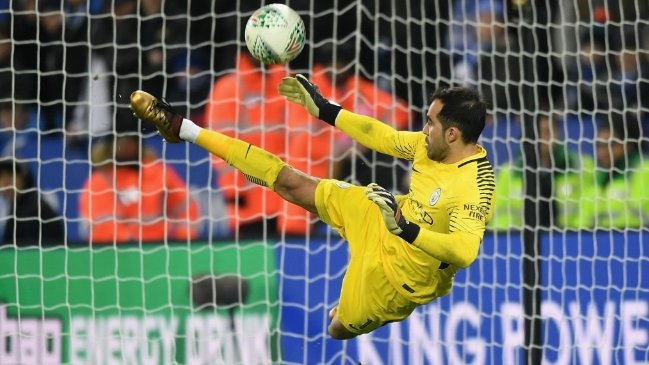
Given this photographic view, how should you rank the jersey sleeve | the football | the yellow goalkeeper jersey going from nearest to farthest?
the yellow goalkeeper jersey, the football, the jersey sleeve

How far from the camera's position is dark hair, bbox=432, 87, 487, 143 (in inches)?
175

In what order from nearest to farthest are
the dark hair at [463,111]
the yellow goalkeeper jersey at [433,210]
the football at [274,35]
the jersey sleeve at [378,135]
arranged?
the yellow goalkeeper jersey at [433,210] < the dark hair at [463,111] < the football at [274,35] < the jersey sleeve at [378,135]

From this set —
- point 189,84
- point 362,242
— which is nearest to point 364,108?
point 189,84

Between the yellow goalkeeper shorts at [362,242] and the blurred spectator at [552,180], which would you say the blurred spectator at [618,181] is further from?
the yellow goalkeeper shorts at [362,242]

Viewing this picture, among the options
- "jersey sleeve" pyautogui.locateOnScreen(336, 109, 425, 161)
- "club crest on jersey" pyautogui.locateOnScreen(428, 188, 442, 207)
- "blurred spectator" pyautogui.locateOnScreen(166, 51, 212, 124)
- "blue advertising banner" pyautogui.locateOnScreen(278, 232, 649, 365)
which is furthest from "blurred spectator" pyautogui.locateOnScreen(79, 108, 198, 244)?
"club crest on jersey" pyautogui.locateOnScreen(428, 188, 442, 207)

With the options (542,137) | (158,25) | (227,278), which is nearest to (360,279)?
(227,278)

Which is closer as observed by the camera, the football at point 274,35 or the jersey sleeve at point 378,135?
the football at point 274,35

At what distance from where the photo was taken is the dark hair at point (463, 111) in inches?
175

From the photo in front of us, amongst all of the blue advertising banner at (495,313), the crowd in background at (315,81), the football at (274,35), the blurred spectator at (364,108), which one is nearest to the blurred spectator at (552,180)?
the crowd in background at (315,81)

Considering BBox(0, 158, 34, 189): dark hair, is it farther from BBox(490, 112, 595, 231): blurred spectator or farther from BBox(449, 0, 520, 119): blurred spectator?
BBox(490, 112, 595, 231): blurred spectator

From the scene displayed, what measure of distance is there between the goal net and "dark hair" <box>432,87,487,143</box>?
182 centimetres

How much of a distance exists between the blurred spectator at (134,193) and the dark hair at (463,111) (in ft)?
7.42

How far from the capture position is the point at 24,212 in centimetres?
637

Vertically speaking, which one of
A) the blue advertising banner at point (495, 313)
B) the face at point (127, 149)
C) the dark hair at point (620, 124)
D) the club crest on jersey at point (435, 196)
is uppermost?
the club crest on jersey at point (435, 196)
